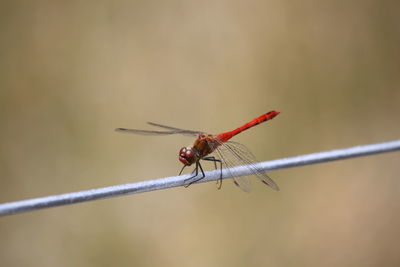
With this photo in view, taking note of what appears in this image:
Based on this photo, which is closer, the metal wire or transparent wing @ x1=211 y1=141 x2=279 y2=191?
the metal wire

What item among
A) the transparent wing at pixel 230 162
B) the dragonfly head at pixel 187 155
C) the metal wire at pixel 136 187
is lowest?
the transparent wing at pixel 230 162

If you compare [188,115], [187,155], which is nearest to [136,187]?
[187,155]

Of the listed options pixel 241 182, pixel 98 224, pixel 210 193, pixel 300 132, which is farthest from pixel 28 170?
pixel 300 132

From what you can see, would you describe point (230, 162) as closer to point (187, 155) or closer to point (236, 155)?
point (236, 155)

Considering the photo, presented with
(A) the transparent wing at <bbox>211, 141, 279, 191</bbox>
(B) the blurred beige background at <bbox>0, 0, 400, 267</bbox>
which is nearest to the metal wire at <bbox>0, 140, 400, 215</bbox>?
(A) the transparent wing at <bbox>211, 141, 279, 191</bbox>

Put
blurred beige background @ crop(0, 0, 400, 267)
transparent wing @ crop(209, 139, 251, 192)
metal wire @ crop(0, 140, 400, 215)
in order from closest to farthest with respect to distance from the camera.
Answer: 1. metal wire @ crop(0, 140, 400, 215)
2. transparent wing @ crop(209, 139, 251, 192)
3. blurred beige background @ crop(0, 0, 400, 267)

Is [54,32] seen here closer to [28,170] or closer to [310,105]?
[28,170]

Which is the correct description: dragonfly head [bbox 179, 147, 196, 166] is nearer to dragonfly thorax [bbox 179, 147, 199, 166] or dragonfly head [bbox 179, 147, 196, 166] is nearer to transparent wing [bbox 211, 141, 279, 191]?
dragonfly thorax [bbox 179, 147, 199, 166]

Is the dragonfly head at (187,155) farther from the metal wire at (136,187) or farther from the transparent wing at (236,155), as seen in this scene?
the metal wire at (136,187)

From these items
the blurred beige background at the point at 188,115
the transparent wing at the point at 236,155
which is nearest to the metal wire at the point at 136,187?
the transparent wing at the point at 236,155
